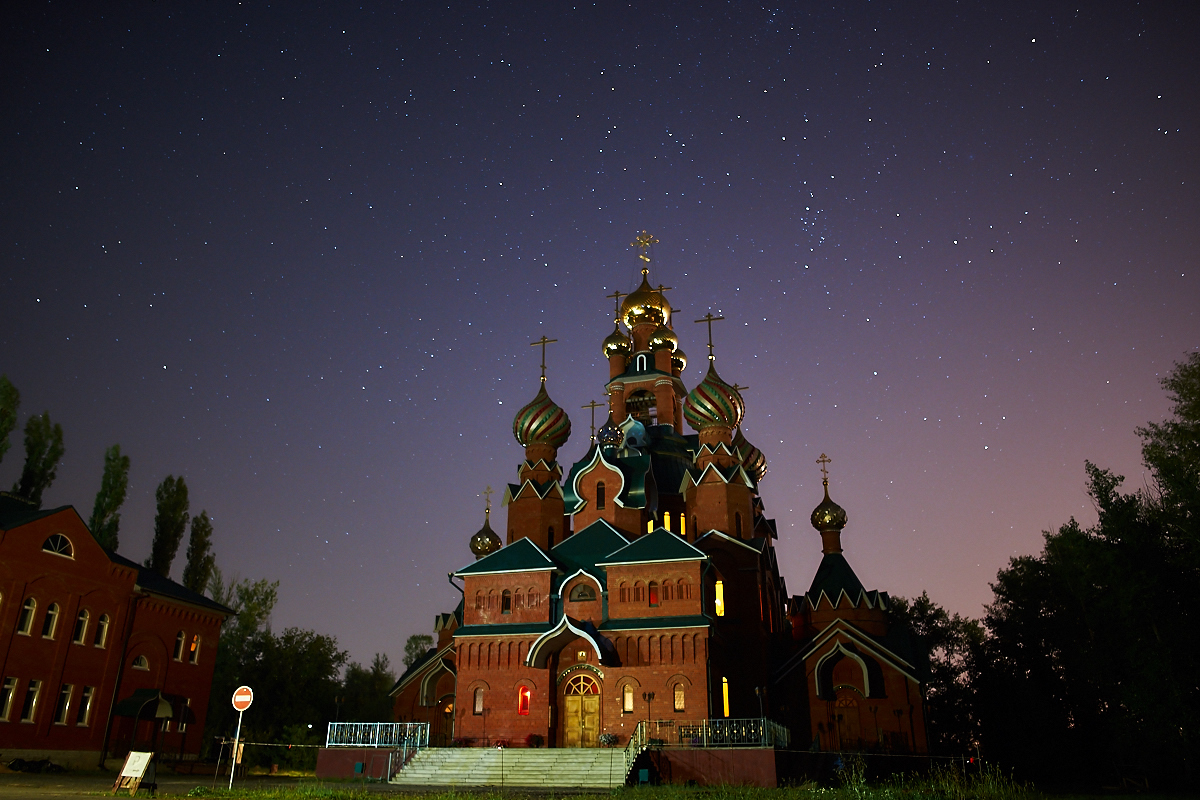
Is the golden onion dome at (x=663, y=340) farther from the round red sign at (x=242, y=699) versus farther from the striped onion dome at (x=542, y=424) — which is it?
the round red sign at (x=242, y=699)

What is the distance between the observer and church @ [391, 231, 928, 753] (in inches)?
1072

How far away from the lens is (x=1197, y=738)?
2534 centimetres

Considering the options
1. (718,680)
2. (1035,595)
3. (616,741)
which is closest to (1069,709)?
(1035,595)

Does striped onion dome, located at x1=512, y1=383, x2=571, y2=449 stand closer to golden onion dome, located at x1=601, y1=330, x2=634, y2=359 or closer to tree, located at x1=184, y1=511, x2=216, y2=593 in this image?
golden onion dome, located at x1=601, y1=330, x2=634, y2=359

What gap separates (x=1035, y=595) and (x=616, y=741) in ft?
82.7

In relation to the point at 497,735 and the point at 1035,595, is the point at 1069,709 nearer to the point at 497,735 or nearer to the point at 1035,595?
the point at 1035,595

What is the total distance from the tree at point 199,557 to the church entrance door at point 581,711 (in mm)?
22101

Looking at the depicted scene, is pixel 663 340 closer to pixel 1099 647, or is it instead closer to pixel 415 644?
pixel 1099 647

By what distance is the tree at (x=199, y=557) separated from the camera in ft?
135

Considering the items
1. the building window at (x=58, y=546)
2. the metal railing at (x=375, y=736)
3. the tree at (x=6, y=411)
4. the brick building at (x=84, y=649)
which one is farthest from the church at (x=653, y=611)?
the tree at (x=6, y=411)

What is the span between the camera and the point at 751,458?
1608 inches

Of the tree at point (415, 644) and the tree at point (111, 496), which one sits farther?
the tree at point (415, 644)

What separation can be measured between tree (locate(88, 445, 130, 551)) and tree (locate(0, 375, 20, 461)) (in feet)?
18.8

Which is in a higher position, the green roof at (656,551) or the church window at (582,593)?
the green roof at (656,551)
